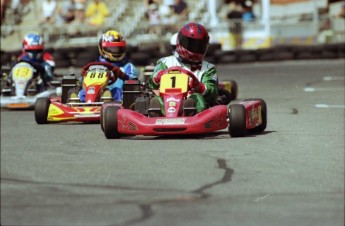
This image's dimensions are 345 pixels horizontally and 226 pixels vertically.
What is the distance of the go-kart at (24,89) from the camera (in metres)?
17.5

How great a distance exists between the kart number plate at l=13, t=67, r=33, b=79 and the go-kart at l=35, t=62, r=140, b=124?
11.9 feet

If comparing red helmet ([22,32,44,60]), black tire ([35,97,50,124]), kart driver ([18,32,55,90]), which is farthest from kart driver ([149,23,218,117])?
red helmet ([22,32,44,60])

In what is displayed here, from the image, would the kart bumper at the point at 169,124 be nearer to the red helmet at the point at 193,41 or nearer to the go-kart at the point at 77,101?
the red helmet at the point at 193,41

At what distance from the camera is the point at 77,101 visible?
43.7 ft

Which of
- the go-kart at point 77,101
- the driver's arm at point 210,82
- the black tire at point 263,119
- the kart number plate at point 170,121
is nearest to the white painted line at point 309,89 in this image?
the go-kart at point 77,101

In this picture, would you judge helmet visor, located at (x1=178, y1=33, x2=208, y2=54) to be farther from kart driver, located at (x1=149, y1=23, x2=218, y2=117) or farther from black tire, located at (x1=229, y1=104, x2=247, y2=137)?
black tire, located at (x1=229, y1=104, x2=247, y2=137)

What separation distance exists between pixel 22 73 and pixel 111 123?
7.21 metres

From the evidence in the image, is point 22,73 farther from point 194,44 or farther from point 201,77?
point 194,44

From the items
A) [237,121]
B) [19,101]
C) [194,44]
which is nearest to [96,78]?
[237,121]

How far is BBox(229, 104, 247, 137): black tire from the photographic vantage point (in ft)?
35.2

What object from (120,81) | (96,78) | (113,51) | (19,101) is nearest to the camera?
(96,78)

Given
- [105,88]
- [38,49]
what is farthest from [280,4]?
[105,88]

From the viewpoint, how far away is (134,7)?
107 feet

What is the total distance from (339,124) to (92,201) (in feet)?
166
